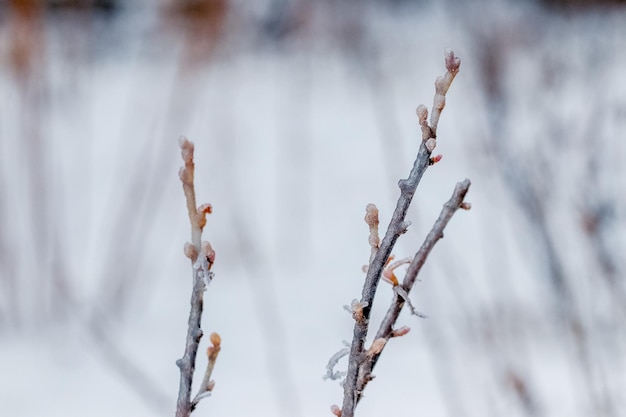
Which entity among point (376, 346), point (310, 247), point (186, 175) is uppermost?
point (310, 247)

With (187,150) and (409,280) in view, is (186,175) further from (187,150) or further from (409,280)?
(409,280)

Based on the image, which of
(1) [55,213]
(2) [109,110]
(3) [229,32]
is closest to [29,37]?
(1) [55,213]

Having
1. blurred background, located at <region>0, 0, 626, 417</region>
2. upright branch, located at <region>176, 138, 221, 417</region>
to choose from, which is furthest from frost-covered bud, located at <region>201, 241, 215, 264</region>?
blurred background, located at <region>0, 0, 626, 417</region>

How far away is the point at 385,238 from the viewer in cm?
47

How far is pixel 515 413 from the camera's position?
7.03 feet

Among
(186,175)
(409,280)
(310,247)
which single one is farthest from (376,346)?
(310,247)

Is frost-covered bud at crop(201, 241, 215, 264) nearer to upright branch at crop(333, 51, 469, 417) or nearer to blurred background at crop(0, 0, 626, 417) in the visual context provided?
upright branch at crop(333, 51, 469, 417)

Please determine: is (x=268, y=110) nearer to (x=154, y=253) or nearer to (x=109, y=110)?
(x=109, y=110)

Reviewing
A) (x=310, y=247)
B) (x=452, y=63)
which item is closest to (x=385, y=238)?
(x=452, y=63)

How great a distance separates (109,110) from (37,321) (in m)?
4.25

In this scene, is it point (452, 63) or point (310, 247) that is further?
point (310, 247)

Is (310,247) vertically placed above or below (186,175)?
above

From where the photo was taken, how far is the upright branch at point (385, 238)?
0.48 meters

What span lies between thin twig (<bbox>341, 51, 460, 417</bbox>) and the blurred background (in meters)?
1.00
